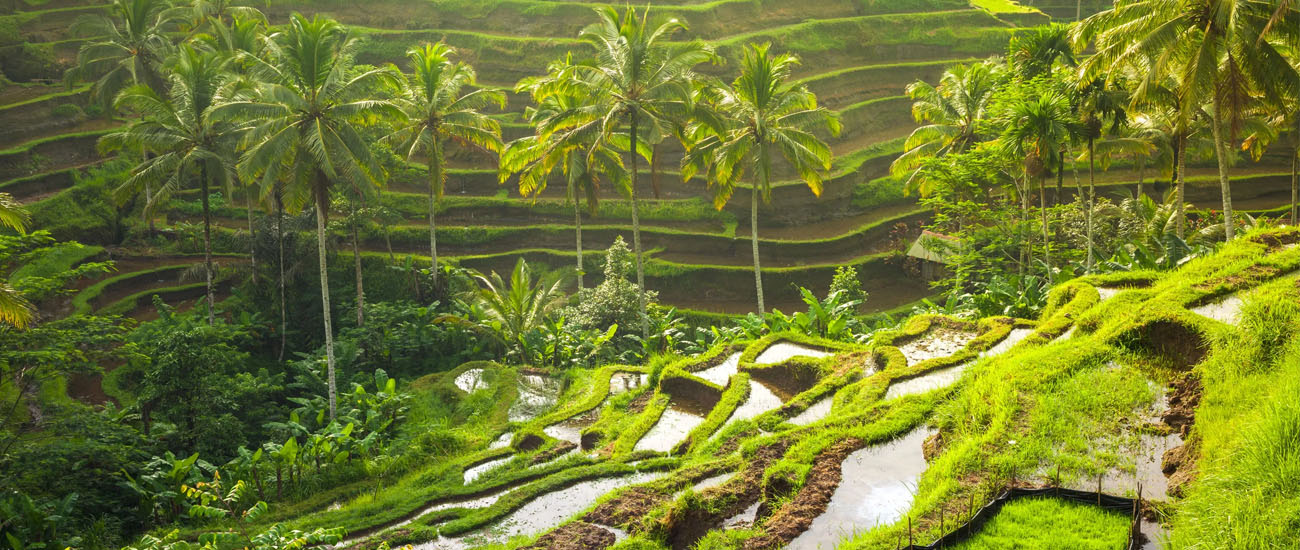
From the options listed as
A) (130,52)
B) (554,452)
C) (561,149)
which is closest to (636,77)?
(561,149)

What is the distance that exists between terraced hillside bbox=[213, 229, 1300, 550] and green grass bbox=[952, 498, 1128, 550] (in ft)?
0.07

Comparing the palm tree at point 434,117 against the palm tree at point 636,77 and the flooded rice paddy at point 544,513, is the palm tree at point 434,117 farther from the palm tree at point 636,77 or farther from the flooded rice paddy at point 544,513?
the flooded rice paddy at point 544,513

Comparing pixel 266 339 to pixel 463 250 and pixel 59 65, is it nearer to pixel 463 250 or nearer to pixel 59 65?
pixel 463 250

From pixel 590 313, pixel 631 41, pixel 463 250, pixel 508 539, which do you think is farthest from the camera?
pixel 463 250

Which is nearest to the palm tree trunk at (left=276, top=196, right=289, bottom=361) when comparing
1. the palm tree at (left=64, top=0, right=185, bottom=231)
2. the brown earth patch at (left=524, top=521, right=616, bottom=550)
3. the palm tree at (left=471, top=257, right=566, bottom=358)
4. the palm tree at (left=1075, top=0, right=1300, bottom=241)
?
the palm tree at (left=471, top=257, right=566, bottom=358)

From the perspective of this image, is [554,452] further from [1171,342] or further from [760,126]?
[760,126]

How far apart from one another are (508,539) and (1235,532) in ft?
22.2

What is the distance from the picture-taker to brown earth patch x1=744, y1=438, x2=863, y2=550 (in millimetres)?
7367

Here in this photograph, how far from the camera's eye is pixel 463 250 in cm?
2933

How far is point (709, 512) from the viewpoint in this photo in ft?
26.5

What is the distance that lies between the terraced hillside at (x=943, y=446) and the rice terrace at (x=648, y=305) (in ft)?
0.17


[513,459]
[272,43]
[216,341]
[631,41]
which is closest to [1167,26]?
[631,41]

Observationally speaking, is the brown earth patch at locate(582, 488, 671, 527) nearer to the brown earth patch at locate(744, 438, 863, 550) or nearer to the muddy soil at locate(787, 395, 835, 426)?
the brown earth patch at locate(744, 438, 863, 550)

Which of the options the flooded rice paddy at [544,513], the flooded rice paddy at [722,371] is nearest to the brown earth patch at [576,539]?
the flooded rice paddy at [544,513]
